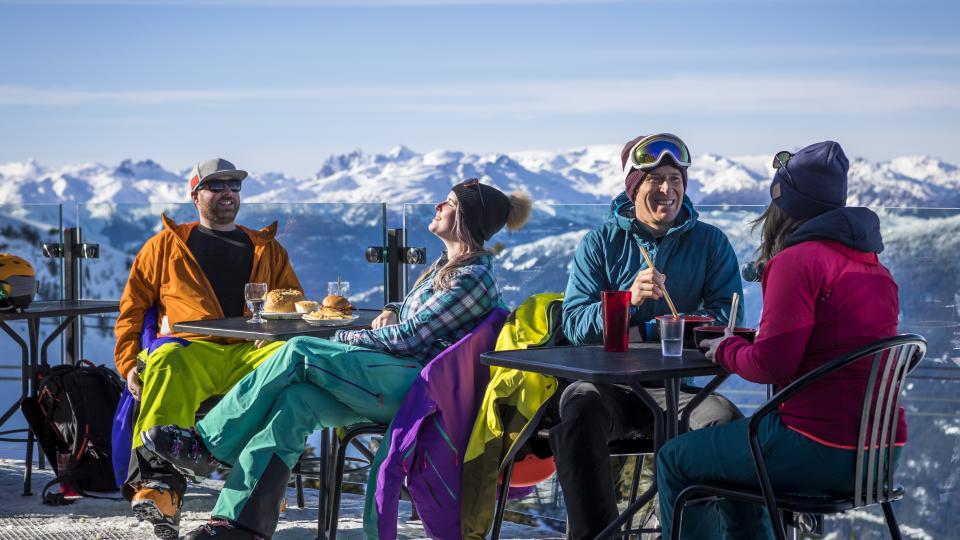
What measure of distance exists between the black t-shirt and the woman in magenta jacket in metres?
2.41

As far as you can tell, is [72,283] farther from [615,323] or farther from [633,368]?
[633,368]

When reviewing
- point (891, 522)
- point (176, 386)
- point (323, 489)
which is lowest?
point (323, 489)

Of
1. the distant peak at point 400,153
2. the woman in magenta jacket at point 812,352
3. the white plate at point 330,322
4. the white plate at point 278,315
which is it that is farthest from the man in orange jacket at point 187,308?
the distant peak at point 400,153

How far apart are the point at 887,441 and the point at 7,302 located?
384 cm

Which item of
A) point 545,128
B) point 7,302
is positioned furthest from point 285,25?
point 7,302

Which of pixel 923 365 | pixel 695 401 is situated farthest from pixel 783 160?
pixel 923 365

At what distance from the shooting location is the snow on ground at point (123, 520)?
4.04m

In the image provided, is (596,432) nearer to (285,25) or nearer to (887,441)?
(887,441)

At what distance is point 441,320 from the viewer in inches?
129

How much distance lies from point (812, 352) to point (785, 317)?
0.39 feet

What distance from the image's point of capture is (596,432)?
9.32ft

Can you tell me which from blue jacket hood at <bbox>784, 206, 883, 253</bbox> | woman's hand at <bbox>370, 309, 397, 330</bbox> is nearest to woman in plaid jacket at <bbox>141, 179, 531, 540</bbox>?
woman's hand at <bbox>370, 309, 397, 330</bbox>

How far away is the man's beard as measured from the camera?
4418 millimetres

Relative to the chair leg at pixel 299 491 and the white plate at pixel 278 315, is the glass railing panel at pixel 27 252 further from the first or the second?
the white plate at pixel 278 315
